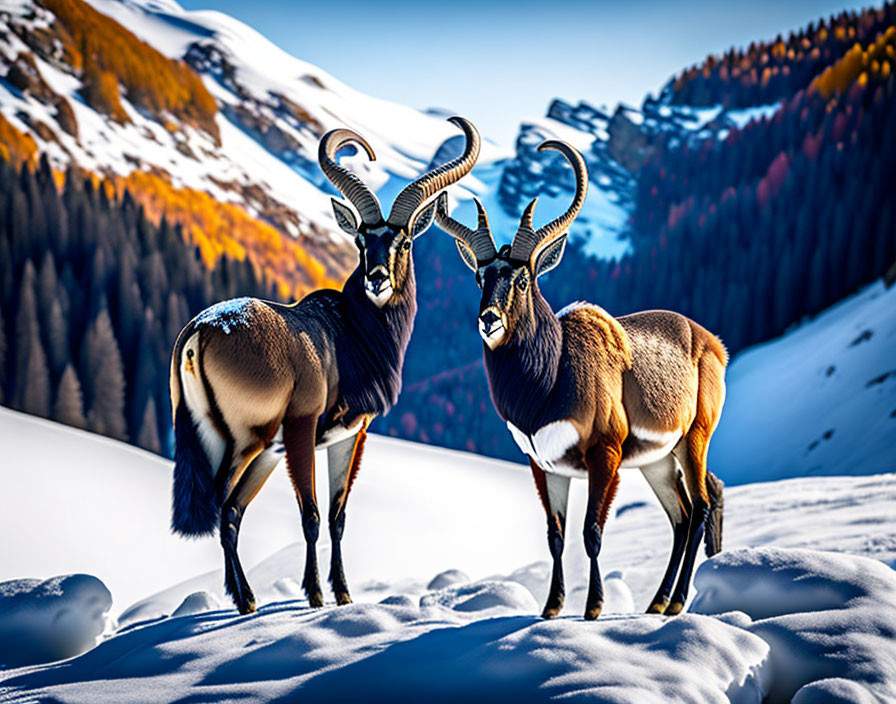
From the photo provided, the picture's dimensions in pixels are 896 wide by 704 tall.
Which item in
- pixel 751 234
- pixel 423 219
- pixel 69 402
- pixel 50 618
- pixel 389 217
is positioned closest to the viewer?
pixel 389 217

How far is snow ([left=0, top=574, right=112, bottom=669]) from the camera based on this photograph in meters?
5.57

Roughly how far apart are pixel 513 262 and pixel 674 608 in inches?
86.7

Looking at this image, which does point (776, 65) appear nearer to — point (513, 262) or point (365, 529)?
point (365, 529)

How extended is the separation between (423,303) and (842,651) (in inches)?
764

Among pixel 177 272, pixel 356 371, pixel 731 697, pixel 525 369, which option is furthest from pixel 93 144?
pixel 731 697

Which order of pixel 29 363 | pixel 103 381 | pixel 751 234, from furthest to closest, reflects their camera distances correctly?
pixel 751 234, pixel 103 381, pixel 29 363

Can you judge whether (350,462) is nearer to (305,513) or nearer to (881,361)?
(305,513)

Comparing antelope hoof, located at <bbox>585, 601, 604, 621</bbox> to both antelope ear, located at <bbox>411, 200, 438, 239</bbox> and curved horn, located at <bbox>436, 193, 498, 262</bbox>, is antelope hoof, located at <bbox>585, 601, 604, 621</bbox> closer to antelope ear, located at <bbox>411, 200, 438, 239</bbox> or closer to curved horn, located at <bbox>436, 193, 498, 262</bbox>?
curved horn, located at <bbox>436, 193, 498, 262</bbox>

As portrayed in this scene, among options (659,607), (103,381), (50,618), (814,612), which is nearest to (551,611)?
(659,607)

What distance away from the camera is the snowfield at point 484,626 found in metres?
3.92

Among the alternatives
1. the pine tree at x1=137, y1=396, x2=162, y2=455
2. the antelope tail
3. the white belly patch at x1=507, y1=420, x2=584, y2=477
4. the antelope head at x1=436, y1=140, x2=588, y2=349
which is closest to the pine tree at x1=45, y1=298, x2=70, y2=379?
the pine tree at x1=137, y1=396, x2=162, y2=455

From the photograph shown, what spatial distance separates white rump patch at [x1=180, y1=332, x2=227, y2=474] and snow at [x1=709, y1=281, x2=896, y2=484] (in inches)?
492

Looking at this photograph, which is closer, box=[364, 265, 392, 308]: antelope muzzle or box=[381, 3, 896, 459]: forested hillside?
box=[364, 265, 392, 308]: antelope muzzle

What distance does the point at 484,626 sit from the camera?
4469mm
